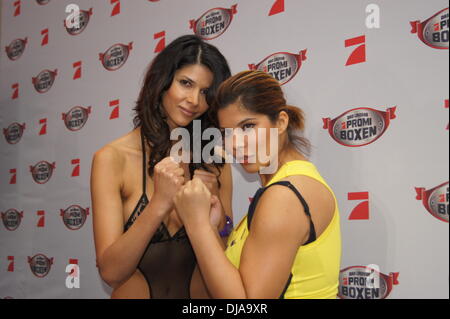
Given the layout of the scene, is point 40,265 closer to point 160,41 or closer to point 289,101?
point 160,41

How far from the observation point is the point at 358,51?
1670mm

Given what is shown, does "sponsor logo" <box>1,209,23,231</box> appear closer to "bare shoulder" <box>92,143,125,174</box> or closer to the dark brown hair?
"bare shoulder" <box>92,143,125,174</box>

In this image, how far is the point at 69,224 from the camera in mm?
2568

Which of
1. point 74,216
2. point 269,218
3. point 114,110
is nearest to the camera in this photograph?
point 269,218

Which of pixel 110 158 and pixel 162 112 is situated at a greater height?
pixel 162 112

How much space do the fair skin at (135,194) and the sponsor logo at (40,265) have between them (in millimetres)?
1258

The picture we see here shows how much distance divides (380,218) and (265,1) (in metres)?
1.01

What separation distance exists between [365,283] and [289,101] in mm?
745

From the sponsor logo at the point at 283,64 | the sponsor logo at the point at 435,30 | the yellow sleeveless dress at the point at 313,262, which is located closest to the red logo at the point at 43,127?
the sponsor logo at the point at 283,64

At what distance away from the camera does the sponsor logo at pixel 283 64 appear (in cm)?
183

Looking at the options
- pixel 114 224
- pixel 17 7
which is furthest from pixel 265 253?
pixel 17 7

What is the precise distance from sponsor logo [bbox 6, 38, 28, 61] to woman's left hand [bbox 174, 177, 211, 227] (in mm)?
2217

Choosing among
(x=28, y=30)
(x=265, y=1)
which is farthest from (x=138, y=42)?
(x=28, y=30)
